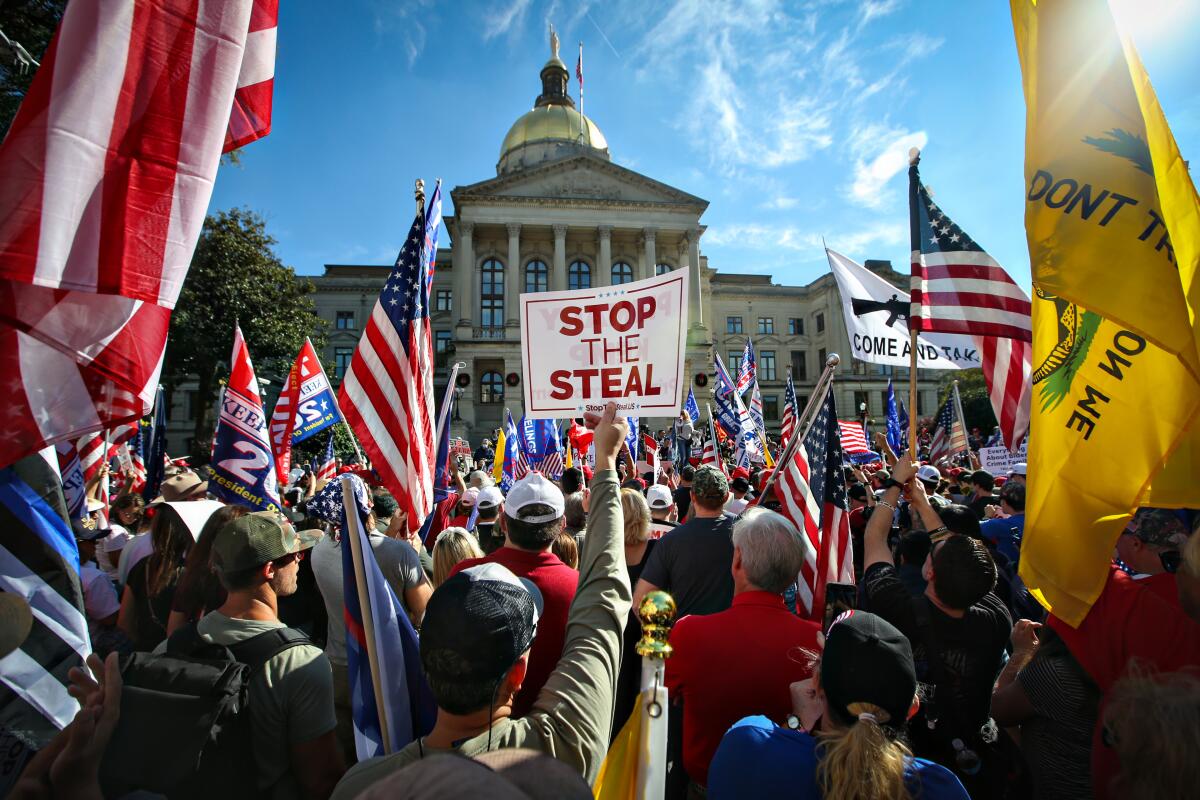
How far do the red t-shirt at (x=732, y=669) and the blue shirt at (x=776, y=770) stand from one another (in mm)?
488

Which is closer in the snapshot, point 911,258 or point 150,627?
point 150,627

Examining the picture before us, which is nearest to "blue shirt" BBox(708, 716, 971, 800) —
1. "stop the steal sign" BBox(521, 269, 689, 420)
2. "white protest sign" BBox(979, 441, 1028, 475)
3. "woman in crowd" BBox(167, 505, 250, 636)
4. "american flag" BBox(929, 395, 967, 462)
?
"woman in crowd" BBox(167, 505, 250, 636)

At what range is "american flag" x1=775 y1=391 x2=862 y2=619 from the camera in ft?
12.4

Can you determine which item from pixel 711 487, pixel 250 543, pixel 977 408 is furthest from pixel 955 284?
pixel 977 408

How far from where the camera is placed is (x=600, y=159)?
4172cm

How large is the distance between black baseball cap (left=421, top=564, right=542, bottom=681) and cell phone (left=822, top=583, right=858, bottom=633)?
67.2 inches

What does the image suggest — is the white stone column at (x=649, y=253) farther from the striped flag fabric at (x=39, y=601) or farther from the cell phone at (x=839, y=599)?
the striped flag fabric at (x=39, y=601)

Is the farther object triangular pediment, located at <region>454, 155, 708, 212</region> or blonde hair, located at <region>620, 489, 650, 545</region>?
triangular pediment, located at <region>454, 155, 708, 212</region>

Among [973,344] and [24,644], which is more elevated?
[973,344]

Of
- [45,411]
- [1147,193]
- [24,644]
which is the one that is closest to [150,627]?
[24,644]

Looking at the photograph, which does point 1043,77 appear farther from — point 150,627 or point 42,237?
point 150,627

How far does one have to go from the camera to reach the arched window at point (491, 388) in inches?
1618

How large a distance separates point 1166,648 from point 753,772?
1.44 meters

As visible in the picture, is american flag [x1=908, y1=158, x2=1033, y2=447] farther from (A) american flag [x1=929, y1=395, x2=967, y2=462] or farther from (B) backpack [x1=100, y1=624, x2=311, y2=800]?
(A) american flag [x1=929, y1=395, x2=967, y2=462]
